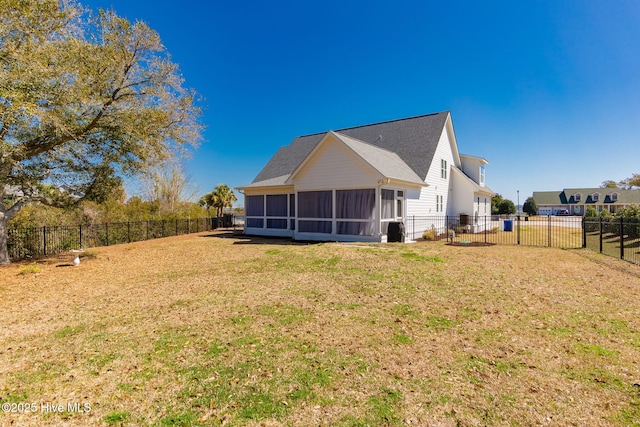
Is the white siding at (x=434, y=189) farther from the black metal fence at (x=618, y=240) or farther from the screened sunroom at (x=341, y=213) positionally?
the black metal fence at (x=618, y=240)

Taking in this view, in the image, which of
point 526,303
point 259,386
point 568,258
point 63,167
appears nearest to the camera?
point 259,386

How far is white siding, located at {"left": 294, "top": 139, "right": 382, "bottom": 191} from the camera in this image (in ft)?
48.8

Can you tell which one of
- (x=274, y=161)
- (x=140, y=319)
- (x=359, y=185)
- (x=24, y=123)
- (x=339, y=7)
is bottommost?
(x=140, y=319)

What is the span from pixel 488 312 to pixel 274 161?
21.7m

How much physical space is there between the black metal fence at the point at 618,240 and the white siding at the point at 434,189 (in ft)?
25.6

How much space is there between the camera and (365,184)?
14.8 meters

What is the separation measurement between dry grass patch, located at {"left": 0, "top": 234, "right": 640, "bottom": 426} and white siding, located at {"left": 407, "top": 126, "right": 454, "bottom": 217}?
949cm

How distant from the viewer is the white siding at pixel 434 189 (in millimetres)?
17953

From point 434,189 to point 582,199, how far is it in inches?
2410

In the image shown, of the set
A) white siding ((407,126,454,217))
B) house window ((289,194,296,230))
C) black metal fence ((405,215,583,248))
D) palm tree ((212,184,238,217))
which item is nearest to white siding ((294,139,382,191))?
house window ((289,194,296,230))

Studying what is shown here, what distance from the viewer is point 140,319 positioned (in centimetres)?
562

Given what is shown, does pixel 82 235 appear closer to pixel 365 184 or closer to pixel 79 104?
pixel 79 104

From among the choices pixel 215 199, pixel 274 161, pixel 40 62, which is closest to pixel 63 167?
pixel 40 62

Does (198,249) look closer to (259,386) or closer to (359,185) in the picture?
(359,185)
